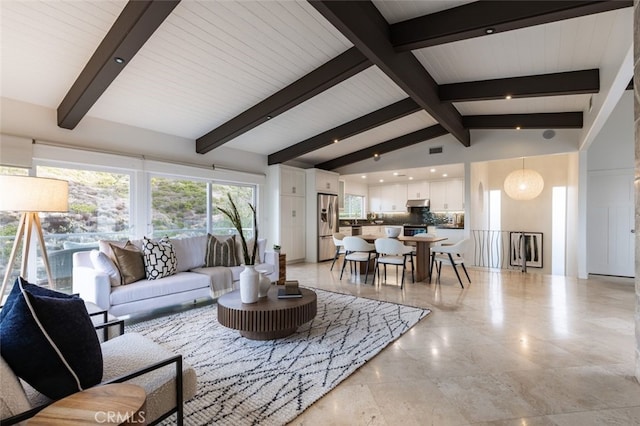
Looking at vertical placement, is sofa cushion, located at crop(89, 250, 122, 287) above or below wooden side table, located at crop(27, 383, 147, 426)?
above

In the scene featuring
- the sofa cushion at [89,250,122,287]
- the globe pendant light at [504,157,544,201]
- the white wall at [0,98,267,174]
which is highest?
the white wall at [0,98,267,174]

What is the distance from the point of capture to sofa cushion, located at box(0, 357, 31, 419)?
38.1 inches

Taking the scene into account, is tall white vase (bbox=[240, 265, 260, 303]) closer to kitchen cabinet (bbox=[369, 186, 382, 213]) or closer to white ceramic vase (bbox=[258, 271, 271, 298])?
white ceramic vase (bbox=[258, 271, 271, 298])

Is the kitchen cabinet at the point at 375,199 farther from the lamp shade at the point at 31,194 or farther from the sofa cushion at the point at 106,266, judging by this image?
the lamp shade at the point at 31,194

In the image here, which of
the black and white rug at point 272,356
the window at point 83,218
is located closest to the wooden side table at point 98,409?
the black and white rug at point 272,356

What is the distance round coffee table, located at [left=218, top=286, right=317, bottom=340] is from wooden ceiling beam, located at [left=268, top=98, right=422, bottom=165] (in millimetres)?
3435

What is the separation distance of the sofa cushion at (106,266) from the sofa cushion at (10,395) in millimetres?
2212

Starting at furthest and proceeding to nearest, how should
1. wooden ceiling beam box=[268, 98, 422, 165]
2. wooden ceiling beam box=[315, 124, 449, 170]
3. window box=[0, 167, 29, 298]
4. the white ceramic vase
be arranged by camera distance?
wooden ceiling beam box=[315, 124, 449, 170] → wooden ceiling beam box=[268, 98, 422, 165] → window box=[0, 167, 29, 298] → the white ceramic vase

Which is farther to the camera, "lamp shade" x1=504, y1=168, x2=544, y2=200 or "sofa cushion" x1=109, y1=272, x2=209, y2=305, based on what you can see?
"lamp shade" x1=504, y1=168, x2=544, y2=200

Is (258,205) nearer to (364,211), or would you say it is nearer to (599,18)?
(364,211)

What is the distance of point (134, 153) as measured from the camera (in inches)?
176

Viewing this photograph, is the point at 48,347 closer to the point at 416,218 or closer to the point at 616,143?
the point at 616,143

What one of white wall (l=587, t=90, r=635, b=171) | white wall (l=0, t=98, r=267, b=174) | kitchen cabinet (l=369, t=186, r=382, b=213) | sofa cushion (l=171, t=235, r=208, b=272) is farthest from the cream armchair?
kitchen cabinet (l=369, t=186, r=382, b=213)

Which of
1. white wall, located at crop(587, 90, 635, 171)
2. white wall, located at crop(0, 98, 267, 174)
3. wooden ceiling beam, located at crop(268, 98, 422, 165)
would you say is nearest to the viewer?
white wall, located at crop(0, 98, 267, 174)
